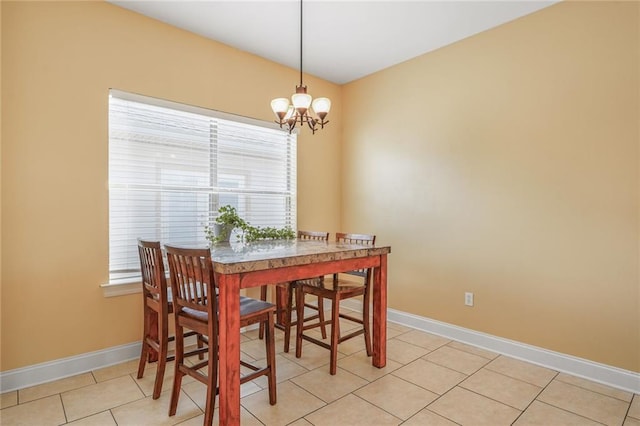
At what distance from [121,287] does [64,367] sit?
1.98 feet

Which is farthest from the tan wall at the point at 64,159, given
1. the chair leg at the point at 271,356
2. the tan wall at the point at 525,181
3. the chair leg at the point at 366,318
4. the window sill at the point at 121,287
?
the tan wall at the point at 525,181

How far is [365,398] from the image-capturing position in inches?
85.0

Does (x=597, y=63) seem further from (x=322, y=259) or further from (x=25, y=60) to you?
(x=25, y=60)

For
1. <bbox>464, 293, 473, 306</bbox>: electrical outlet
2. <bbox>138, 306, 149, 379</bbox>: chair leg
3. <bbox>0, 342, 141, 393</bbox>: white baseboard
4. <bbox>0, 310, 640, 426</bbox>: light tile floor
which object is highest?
<bbox>464, 293, 473, 306</bbox>: electrical outlet

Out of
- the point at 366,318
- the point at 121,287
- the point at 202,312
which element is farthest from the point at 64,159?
the point at 366,318

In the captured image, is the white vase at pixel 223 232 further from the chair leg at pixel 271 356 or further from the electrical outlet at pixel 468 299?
the electrical outlet at pixel 468 299

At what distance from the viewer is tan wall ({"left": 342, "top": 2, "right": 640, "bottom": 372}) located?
2.34 metres

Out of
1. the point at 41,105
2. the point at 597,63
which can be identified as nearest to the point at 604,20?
the point at 597,63

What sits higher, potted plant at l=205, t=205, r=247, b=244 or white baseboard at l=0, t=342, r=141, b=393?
potted plant at l=205, t=205, r=247, b=244

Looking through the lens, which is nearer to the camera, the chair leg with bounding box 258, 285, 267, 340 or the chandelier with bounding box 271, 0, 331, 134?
the chandelier with bounding box 271, 0, 331, 134

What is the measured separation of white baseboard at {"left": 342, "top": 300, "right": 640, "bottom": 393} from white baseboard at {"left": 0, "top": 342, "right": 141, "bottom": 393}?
249 centimetres

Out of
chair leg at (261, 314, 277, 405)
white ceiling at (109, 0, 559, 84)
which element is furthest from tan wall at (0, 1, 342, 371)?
chair leg at (261, 314, 277, 405)

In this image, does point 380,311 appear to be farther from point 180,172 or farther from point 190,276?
point 180,172

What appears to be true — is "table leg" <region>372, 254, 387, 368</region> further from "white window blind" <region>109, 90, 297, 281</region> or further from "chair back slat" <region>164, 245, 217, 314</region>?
"white window blind" <region>109, 90, 297, 281</region>
